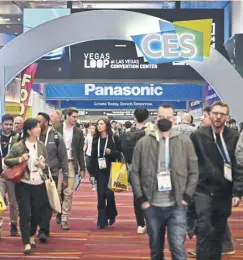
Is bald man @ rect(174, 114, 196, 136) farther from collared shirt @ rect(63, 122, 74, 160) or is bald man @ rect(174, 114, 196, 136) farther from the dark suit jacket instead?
collared shirt @ rect(63, 122, 74, 160)

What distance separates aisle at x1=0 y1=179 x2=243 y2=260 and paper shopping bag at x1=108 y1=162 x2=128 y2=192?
0.56 metres

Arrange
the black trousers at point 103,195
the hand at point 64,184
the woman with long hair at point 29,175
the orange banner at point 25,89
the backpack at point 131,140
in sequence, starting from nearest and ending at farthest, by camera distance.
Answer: the woman with long hair at point 29,175, the backpack at point 131,140, the hand at point 64,184, the black trousers at point 103,195, the orange banner at point 25,89

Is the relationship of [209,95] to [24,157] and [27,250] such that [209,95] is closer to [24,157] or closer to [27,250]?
[27,250]

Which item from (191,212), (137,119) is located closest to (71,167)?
(137,119)

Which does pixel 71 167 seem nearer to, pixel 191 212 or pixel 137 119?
pixel 137 119

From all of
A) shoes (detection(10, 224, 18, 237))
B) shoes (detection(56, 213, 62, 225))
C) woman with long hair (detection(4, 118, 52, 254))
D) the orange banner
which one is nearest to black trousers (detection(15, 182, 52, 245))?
woman with long hair (detection(4, 118, 52, 254))

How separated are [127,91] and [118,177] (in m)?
16.7

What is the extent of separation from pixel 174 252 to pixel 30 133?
2.36m

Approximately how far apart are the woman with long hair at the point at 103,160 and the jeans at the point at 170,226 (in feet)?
11.8

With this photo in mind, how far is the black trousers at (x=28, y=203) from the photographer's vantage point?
20.8 ft

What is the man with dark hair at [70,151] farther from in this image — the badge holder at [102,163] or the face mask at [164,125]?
the face mask at [164,125]

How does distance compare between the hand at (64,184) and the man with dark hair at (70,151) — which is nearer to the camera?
the hand at (64,184)

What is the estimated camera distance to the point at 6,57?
11102 millimetres

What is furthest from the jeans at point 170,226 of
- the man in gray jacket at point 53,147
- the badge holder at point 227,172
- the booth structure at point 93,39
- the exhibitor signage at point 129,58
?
the exhibitor signage at point 129,58
